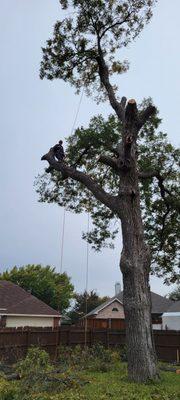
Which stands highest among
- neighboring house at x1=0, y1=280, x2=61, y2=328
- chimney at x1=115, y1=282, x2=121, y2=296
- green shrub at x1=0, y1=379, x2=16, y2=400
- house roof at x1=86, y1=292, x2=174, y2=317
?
chimney at x1=115, y1=282, x2=121, y2=296

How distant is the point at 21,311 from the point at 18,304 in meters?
0.89

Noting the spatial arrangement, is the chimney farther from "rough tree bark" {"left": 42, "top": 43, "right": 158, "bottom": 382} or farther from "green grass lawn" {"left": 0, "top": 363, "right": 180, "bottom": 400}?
"rough tree bark" {"left": 42, "top": 43, "right": 158, "bottom": 382}

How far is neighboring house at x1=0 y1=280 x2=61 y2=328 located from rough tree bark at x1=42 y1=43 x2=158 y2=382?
1725cm

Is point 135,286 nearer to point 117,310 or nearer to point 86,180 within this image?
point 86,180

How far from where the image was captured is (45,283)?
53.1m

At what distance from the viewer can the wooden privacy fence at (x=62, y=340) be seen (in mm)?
16109

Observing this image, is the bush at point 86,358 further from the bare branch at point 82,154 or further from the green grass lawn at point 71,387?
the bare branch at point 82,154

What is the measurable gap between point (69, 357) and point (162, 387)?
7.43 metres

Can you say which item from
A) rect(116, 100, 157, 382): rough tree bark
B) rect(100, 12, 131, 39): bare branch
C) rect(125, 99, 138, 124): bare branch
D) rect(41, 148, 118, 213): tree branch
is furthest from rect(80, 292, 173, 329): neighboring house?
rect(125, 99, 138, 124): bare branch

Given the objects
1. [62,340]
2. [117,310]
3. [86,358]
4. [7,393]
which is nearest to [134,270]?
[7,393]

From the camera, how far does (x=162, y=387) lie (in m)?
10.6

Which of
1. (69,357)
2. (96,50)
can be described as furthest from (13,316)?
(96,50)

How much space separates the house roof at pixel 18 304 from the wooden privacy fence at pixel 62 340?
28.3ft

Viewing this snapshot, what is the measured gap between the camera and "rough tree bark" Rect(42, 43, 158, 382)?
11359 mm
